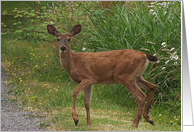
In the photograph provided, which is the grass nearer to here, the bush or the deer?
the bush

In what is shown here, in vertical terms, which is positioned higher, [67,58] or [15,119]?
[67,58]

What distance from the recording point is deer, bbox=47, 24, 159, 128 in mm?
5703

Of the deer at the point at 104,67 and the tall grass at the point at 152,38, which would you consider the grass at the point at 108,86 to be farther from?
the deer at the point at 104,67

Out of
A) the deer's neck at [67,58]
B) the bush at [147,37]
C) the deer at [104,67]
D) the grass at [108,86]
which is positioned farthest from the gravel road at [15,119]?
the bush at [147,37]

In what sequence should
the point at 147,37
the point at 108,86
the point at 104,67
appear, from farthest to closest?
→ the point at 108,86 < the point at 147,37 < the point at 104,67

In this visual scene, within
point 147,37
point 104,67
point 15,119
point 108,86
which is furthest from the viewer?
point 108,86

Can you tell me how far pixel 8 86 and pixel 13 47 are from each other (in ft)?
10.3

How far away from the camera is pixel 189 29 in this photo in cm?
534

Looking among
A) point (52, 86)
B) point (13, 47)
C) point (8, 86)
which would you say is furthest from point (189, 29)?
point (13, 47)

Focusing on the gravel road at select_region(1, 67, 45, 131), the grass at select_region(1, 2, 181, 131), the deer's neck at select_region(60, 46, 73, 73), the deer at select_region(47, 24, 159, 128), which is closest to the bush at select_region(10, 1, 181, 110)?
the grass at select_region(1, 2, 181, 131)

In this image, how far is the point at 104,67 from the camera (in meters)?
5.88

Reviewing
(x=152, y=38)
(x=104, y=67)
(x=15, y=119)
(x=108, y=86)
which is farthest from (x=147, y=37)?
(x=15, y=119)

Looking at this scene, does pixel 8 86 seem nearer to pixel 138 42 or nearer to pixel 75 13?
pixel 75 13

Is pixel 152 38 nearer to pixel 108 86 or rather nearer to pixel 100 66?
pixel 108 86
